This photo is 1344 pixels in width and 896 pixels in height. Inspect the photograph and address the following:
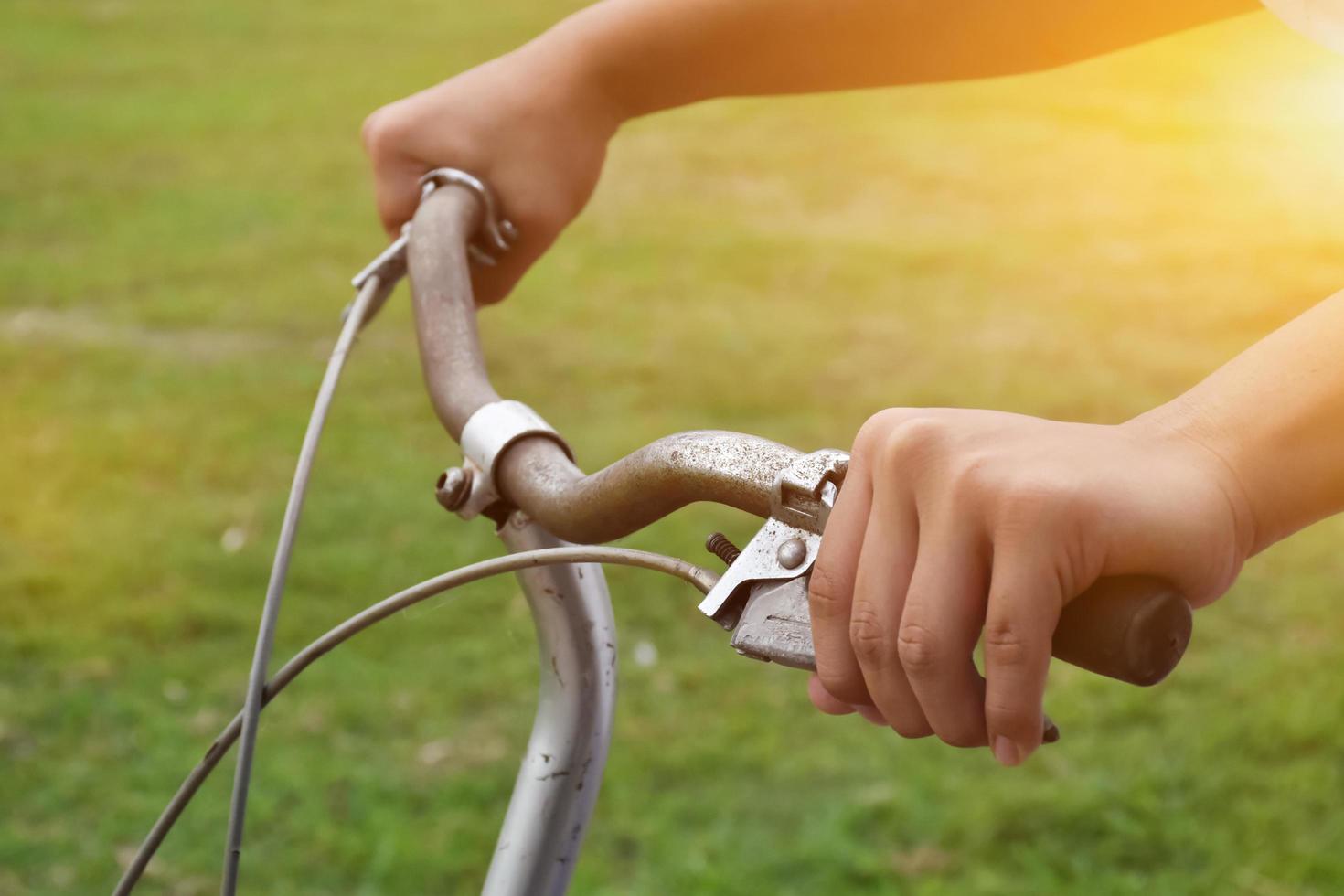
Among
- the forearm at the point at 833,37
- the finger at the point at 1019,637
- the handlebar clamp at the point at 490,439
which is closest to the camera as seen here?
the finger at the point at 1019,637

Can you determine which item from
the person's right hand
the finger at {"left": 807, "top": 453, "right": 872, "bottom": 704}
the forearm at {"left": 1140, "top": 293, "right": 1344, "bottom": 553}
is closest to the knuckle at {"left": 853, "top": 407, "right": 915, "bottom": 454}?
the finger at {"left": 807, "top": 453, "right": 872, "bottom": 704}

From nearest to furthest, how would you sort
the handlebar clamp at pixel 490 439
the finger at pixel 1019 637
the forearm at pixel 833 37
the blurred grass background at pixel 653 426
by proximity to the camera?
the finger at pixel 1019 637, the handlebar clamp at pixel 490 439, the forearm at pixel 833 37, the blurred grass background at pixel 653 426

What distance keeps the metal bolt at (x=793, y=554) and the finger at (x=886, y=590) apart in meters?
0.07

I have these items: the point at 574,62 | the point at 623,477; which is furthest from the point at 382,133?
the point at 623,477

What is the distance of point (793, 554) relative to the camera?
72 cm

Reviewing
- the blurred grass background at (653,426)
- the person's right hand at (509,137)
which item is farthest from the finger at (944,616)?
the blurred grass background at (653,426)

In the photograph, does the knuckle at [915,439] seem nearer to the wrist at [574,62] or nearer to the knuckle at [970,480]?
the knuckle at [970,480]

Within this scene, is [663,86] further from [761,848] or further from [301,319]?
[301,319]

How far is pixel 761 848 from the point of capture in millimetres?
2734

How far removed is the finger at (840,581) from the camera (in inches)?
26.3

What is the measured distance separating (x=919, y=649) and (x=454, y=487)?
0.42 metres

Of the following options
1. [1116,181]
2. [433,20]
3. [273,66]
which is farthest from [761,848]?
[433,20]

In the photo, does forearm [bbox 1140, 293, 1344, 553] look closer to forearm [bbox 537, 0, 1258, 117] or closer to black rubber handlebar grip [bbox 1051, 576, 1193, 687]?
black rubber handlebar grip [bbox 1051, 576, 1193, 687]

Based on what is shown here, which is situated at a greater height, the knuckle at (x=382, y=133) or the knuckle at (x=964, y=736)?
the knuckle at (x=382, y=133)
